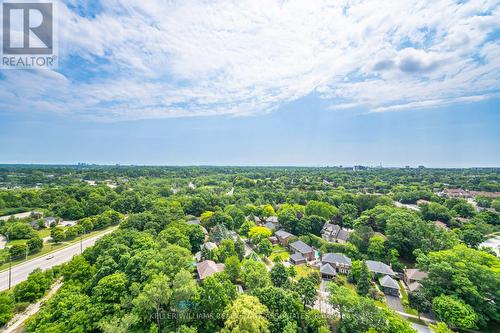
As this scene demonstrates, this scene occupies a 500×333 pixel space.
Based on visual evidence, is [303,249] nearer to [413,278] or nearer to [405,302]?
[405,302]

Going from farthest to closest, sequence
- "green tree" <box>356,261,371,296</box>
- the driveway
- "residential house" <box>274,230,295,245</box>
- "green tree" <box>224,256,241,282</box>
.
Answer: "residential house" <box>274,230,295,245</box> → "green tree" <box>224,256,241,282</box> → "green tree" <box>356,261,371,296</box> → the driveway

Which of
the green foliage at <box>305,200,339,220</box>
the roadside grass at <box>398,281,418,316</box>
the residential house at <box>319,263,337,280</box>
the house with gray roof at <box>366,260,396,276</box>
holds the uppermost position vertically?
the green foliage at <box>305,200,339,220</box>

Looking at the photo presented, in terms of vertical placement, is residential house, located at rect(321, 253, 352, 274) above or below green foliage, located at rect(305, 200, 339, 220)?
below

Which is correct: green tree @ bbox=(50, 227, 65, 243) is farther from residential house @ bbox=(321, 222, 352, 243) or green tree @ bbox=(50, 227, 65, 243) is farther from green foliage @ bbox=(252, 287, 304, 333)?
residential house @ bbox=(321, 222, 352, 243)

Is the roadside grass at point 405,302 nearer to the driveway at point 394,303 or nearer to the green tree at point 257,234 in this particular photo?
the driveway at point 394,303

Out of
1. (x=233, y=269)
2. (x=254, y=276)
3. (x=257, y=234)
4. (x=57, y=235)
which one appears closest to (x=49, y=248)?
(x=57, y=235)

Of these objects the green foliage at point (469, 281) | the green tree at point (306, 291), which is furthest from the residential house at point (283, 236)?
the green foliage at point (469, 281)

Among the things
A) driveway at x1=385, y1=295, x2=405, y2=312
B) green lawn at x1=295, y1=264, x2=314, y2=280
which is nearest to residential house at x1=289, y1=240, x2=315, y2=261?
green lawn at x1=295, y1=264, x2=314, y2=280
